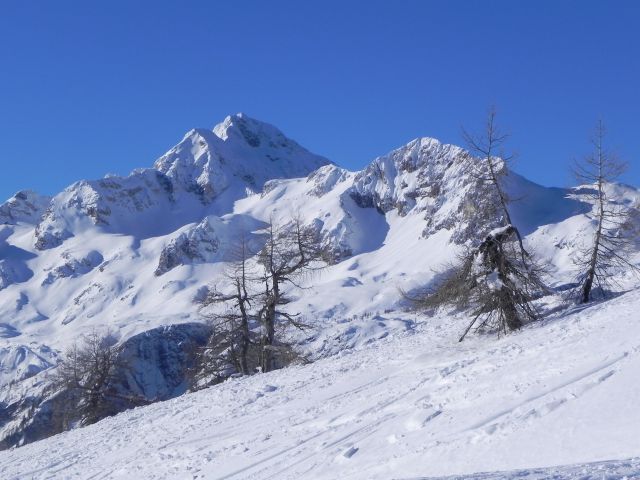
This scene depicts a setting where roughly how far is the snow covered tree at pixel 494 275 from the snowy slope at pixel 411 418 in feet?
2.74

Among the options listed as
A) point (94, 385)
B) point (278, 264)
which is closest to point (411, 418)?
point (278, 264)

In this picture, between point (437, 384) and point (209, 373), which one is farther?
point (209, 373)

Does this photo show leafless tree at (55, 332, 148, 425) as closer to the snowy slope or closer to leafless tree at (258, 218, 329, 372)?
leafless tree at (258, 218, 329, 372)

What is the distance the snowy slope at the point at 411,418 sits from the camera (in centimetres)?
1235

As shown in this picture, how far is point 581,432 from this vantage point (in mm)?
12086

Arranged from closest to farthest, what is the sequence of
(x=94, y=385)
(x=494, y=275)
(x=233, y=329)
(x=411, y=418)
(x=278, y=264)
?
(x=411, y=418) → (x=494, y=275) → (x=278, y=264) → (x=233, y=329) → (x=94, y=385)

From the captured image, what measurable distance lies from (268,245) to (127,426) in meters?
11.6

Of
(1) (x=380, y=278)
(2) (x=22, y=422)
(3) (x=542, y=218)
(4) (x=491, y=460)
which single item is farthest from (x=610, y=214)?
(3) (x=542, y=218)

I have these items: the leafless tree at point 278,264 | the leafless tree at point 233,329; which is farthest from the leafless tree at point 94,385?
the leafless tree at point 278,264

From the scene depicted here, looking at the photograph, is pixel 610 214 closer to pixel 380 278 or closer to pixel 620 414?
pixel 620 414

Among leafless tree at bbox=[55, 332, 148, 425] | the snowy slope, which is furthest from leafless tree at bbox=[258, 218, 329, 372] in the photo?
leafless tree at bbox=[55, 332, 148, 425]

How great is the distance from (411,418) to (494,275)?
8.19 meters

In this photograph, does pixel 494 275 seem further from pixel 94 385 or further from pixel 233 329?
pixel 94 385

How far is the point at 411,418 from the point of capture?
50.1ft
